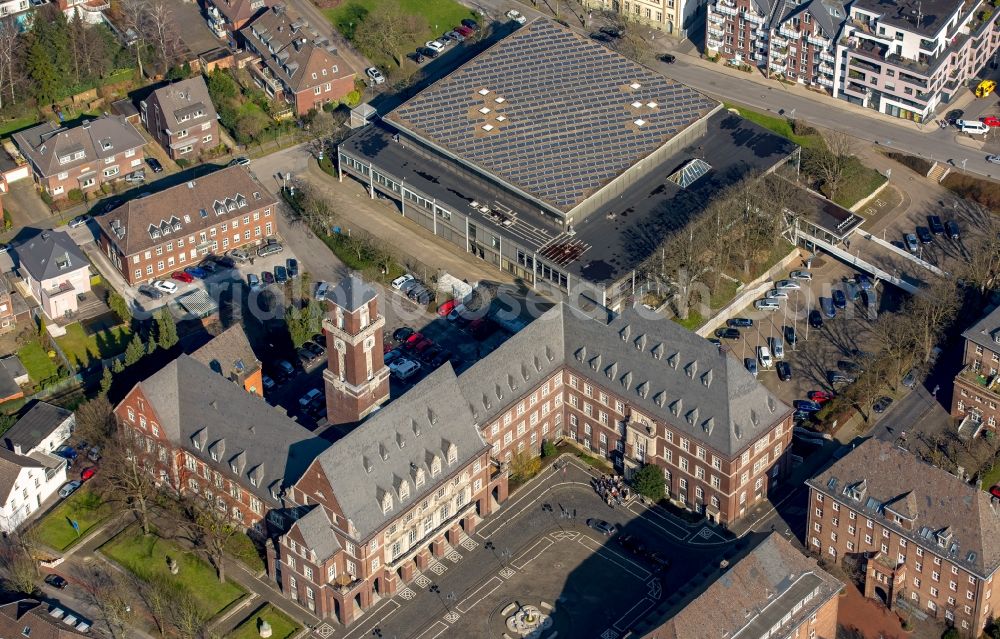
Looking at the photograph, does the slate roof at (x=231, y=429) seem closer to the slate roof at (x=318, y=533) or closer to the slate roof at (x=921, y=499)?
the slate roof at (x=318, y=533)

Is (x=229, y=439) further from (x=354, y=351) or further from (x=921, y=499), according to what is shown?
(x=921, y=499)

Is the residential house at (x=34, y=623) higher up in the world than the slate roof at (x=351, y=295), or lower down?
lower down

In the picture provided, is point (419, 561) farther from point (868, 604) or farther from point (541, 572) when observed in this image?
point (868, 604)

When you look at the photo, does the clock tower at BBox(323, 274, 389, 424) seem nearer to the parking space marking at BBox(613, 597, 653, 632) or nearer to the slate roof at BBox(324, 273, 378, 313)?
the slate roof at BBox(324, 273, 378, 313)

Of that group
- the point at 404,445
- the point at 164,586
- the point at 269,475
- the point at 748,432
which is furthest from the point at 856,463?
the point at 164,586

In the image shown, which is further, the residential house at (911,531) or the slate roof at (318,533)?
the slate roof at (318,533)

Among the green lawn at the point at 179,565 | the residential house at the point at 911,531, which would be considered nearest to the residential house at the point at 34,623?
the green lawn at the point at 179,565
